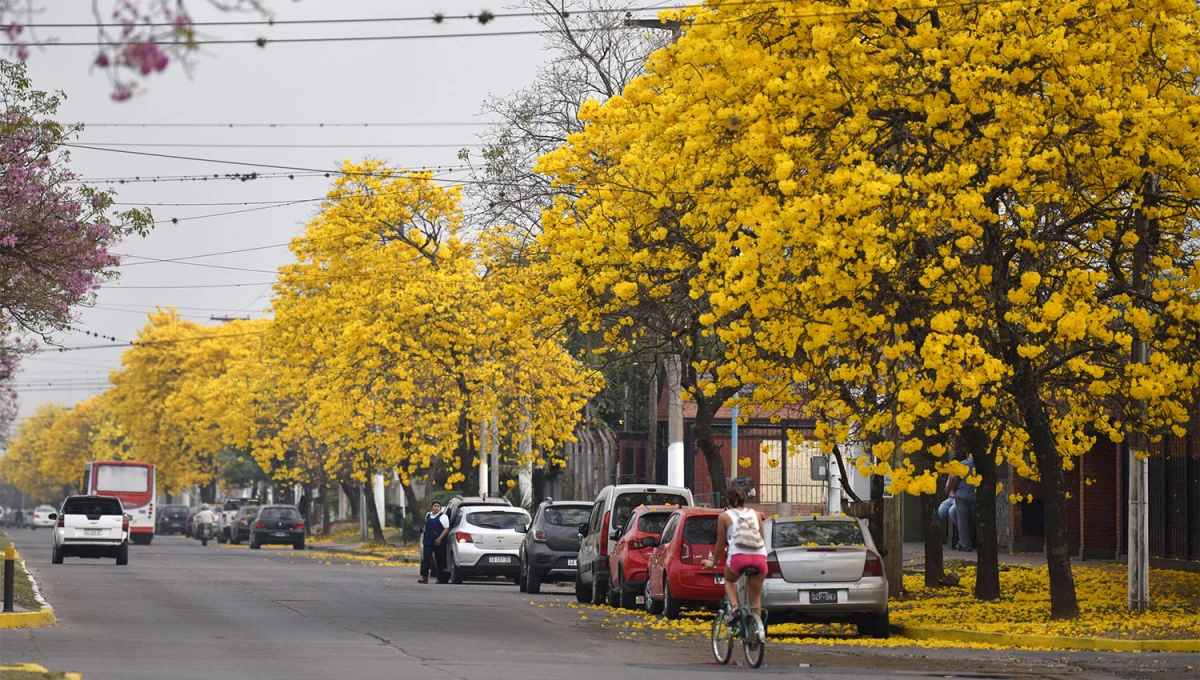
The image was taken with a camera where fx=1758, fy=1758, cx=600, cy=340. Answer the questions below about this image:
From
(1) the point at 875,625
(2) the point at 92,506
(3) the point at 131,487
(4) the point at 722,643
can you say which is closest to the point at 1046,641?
(1) the point at 875,625

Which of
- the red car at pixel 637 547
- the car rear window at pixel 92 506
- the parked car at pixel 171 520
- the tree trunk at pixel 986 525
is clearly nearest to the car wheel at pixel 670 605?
the red car at pixel 637 547

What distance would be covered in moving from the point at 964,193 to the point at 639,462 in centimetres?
3871

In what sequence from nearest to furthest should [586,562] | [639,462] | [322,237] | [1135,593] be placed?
[1135,593] < [586,562] < [322,237] < [639,462]

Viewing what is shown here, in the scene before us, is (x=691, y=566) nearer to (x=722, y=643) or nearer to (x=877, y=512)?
(x=877, y=512)

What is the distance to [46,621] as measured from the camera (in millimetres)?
21234

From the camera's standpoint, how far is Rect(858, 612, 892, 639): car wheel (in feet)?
67.9

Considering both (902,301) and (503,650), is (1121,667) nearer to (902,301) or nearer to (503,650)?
(902,301)

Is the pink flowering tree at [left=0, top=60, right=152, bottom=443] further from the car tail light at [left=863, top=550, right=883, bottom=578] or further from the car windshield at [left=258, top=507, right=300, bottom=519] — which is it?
the car windshield at [left=258, top=507, right=300, bottom=519]

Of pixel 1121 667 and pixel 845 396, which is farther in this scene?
pixel 845 396

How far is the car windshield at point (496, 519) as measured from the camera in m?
34.7

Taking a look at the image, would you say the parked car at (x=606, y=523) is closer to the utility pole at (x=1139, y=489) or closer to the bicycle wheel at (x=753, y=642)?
the utility pole at (x=1139, y=489)

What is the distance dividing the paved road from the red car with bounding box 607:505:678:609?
902 millimetres

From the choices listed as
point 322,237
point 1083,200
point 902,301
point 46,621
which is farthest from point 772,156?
point 322,237

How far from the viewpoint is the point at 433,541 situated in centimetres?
3509
